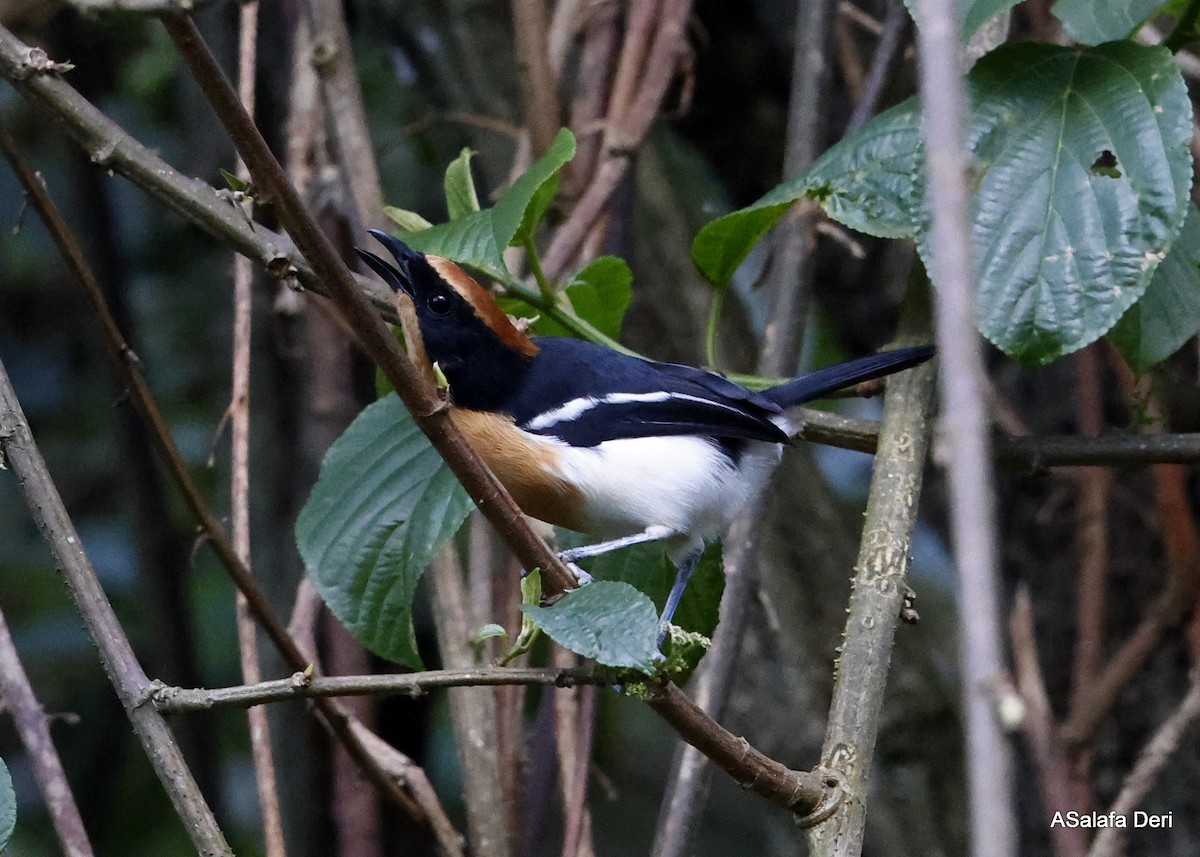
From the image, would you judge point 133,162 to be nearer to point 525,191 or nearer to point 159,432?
point 159,432

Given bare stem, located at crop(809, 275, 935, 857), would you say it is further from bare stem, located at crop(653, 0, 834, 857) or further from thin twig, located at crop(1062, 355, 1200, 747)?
thin twig, located at crop(1062, 355, 1200, 747)

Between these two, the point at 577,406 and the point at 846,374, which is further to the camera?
the point at 577,406

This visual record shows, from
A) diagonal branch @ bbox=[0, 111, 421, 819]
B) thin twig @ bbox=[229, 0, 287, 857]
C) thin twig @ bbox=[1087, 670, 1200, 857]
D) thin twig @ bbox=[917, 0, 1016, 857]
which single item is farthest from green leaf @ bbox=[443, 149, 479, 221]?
thin twig @ bbox=[1087, 670, 1200, 857]

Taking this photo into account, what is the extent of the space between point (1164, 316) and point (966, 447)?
4.71 ft

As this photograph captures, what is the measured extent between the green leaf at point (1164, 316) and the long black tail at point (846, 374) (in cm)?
29

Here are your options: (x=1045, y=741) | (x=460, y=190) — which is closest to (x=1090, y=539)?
(x=1045, y=741)

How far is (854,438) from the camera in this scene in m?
1.95

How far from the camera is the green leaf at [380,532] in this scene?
175 centimetres

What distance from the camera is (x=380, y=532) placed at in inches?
70.1

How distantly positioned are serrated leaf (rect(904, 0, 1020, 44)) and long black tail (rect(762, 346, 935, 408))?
475 mm

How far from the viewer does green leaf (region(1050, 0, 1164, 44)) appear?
1.75 meters

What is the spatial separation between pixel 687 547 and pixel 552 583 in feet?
2.37

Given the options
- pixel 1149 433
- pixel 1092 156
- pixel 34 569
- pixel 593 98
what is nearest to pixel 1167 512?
pixel 1149 433

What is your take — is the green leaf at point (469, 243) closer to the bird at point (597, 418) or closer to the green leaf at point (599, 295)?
the bird at point (597, 418)
